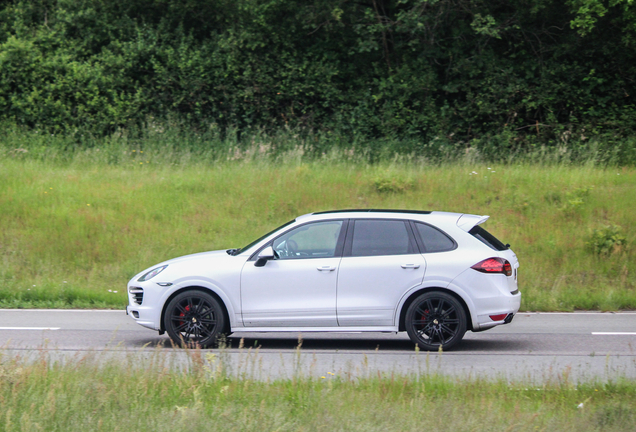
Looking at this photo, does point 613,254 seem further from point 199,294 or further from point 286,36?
point 286,36

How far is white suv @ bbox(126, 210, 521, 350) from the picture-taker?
8.18 m

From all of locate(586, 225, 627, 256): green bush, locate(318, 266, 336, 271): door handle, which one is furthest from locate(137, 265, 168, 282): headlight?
locate(586, 225, 627, 256): green bush

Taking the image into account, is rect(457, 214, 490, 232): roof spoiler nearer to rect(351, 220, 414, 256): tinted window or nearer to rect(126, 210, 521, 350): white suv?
rect(126, 210, 521, 350): white suv

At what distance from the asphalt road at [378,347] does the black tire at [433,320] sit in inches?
7.4

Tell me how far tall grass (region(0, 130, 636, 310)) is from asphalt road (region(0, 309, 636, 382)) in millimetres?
1431

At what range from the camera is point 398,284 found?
8180mm

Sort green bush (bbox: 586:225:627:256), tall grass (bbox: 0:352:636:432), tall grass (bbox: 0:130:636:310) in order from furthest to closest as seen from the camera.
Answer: green bush (bbox: 586:225:627:256), tall grass (bbox: 0:130:636:310), tall grass (bbox: 0:352:636:432)

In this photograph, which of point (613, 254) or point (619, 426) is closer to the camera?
point (619, 426)

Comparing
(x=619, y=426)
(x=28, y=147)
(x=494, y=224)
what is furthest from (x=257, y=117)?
(x=619, y=426)

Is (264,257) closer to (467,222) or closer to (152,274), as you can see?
(152,274)

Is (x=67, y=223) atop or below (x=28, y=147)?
below

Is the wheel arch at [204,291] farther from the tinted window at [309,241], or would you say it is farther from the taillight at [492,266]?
the taillight at [492,266]

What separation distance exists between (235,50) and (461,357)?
16.3 meters

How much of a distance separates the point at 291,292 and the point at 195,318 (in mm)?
1249
